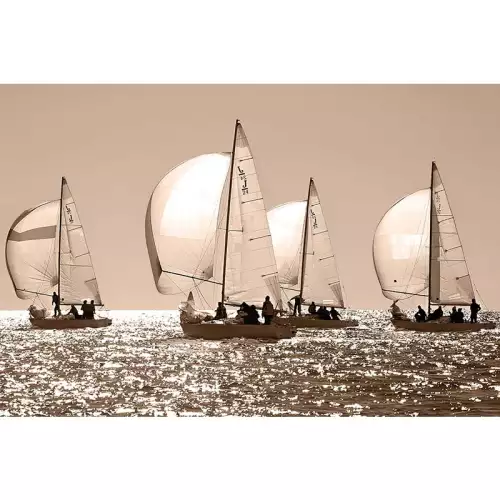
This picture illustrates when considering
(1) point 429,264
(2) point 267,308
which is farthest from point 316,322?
(2) point 267,308

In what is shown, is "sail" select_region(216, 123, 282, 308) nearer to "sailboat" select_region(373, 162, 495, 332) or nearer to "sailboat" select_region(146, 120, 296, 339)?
"sailboat" select_region(146, 120, 296, 339)

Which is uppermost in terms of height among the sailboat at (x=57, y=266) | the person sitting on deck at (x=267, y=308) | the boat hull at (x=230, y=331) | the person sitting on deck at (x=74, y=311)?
the sailboat at (x=57, y=266)

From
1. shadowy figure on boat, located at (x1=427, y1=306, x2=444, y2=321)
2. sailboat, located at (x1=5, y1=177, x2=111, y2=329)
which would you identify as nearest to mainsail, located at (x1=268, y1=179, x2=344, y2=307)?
shadowy figure on boat, located at (x1=427, y1=306, x2=444, y2=321)

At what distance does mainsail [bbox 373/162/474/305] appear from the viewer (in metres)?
25.0

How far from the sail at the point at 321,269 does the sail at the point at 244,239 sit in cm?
863

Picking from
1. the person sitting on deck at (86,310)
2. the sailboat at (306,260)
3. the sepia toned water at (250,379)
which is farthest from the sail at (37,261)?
the sailboat at (306,260)

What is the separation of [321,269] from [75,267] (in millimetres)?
7032

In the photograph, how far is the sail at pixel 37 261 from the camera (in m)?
25.6

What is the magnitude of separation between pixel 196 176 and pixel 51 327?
1151 centimetres

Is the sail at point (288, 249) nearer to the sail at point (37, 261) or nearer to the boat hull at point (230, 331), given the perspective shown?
the sail at point (37, 261)

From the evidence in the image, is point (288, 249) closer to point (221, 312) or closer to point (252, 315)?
point (252, 315)

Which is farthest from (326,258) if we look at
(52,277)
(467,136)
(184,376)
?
(467,136)

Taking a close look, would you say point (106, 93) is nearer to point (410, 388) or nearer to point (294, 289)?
point (410, 388)

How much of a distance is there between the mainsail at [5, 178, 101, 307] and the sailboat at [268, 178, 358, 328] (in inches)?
227
